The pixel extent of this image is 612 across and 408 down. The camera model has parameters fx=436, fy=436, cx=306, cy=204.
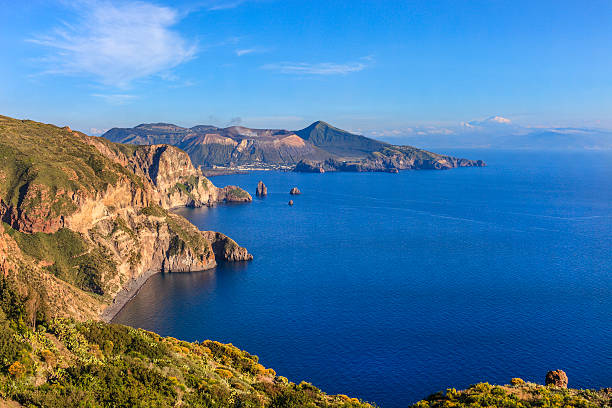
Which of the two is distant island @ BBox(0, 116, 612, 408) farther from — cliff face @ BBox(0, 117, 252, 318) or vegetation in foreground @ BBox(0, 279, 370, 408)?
cliff face @ BBox(0, 117, 252, 318)

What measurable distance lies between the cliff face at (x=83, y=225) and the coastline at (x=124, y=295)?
0.70 metres

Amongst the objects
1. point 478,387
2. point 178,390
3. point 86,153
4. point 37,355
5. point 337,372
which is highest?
point 86,153

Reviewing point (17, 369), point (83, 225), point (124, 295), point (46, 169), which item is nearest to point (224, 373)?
point (17, 369)

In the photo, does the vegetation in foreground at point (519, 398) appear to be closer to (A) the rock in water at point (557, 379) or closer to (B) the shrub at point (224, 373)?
(A) the rock in water at point (557, 379)

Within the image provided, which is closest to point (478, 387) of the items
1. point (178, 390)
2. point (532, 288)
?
point (178, 390)

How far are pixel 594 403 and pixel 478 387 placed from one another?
12766mm

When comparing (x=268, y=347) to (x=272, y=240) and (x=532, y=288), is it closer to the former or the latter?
(x=532, y=288)

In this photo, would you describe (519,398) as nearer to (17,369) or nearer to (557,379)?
(557,379)

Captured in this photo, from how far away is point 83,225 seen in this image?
12888 cm

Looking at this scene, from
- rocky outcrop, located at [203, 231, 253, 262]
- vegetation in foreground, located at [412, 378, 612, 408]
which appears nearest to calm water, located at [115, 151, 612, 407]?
rocky outcrop, located at [203, 231, 253, 262]

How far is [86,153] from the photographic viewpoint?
15688 centimetres

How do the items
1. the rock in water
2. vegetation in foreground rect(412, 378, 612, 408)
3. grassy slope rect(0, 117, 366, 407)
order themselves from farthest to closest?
the rock in water < vegetation in foreground rect(412, 378, 612, 408) < grassy slope rect(0, 117, 366, 407)

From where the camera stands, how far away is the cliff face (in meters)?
116

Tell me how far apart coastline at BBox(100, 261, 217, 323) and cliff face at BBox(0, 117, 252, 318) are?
699 millimetres
